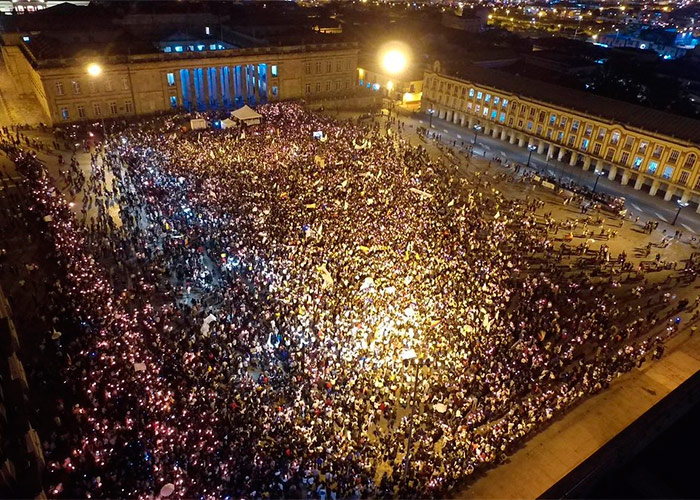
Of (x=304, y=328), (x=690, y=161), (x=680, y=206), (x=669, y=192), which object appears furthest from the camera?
(x=669, y=192)

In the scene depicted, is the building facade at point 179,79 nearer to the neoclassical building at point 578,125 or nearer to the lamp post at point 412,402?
the neoclassical building at point 578,125

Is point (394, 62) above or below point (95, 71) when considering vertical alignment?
above

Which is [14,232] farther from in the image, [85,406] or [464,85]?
[464,85]

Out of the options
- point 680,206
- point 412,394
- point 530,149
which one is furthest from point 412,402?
point 530,149

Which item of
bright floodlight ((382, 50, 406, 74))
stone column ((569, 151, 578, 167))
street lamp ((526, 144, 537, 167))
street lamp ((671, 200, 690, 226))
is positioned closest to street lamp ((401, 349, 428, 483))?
street lamp ((671, 200, 690, 226))

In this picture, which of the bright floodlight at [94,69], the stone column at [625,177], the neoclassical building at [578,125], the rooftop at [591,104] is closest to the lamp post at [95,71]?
the bright floodlight at [94,69]

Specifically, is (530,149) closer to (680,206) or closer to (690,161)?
(690,161)

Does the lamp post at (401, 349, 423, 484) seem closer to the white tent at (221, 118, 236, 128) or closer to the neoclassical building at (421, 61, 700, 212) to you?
the neoclassical building at (421, 61, 700, 212)
